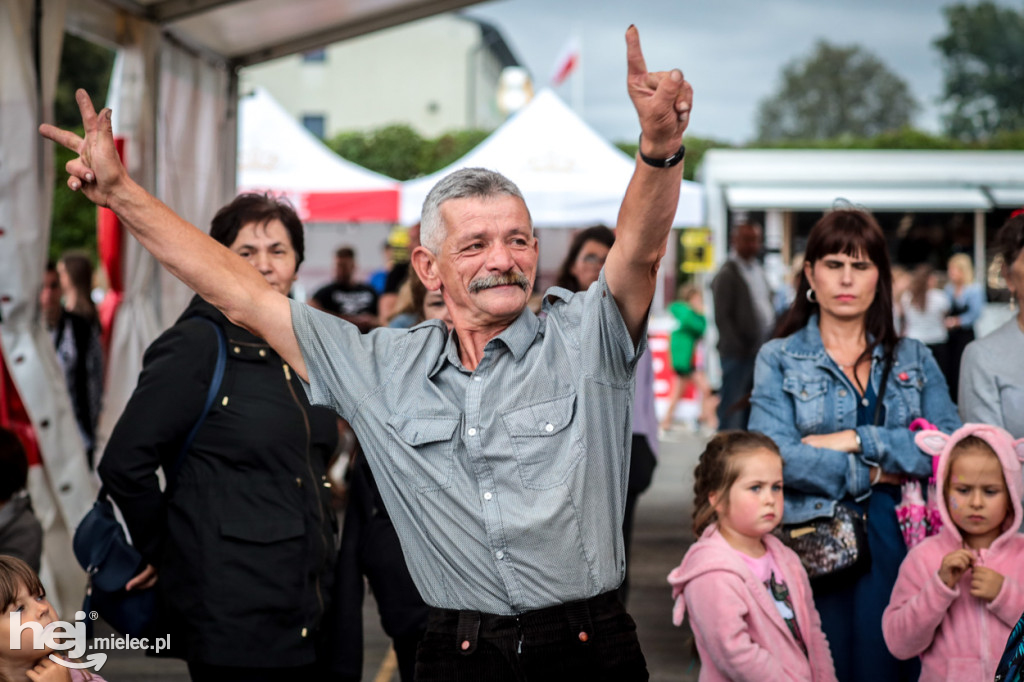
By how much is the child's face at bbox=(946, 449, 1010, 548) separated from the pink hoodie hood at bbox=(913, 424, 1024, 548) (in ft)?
0.07

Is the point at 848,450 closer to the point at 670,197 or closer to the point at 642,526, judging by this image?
the point at 670,197

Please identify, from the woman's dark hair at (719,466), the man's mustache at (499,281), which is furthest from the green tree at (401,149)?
the man's mustache at (499,281)

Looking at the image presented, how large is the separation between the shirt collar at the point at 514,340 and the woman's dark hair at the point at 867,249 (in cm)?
173

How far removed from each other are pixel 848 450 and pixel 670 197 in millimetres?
1749

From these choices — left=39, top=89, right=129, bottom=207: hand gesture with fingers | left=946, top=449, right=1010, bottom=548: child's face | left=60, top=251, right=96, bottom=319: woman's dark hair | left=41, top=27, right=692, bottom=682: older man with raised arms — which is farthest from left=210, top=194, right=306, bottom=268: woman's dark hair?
left=60, top=251, right=96, bottom=319: woman's dark hair

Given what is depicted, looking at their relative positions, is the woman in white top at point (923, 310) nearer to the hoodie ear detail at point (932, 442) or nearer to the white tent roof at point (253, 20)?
the white tent roof at point (253, 20)

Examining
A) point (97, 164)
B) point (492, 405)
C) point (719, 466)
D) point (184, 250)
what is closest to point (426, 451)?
point (492, 405)

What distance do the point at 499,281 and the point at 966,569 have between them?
1823 mm

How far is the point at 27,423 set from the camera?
5488 millimetres

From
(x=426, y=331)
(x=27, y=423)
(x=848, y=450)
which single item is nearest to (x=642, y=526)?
(x=27, y=423)

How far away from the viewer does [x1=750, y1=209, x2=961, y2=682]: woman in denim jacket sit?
365cm

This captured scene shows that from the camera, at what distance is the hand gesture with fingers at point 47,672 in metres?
2.67

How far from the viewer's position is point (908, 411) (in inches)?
149

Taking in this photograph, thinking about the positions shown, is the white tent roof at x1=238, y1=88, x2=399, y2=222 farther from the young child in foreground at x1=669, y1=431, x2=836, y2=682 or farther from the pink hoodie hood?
the pink hoodie hood
